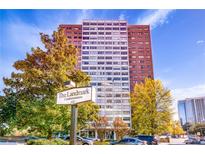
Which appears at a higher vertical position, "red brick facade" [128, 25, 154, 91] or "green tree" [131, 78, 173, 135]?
"red brick facade" [128, 25, 154, 91]

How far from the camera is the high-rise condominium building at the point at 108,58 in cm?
4638

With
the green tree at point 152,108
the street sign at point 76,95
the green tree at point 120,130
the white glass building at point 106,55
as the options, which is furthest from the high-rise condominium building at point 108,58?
the street sign at point 76,95

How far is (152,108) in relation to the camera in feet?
51.2

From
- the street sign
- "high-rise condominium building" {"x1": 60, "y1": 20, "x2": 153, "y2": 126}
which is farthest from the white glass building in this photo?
the street sign

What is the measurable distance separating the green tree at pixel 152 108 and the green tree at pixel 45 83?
6.31 metres

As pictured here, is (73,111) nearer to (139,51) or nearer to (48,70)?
(48,70)

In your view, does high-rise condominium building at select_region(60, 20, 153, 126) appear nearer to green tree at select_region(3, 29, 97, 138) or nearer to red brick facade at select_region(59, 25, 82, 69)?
red brick facade at select_region(59, 25, 82, 69)

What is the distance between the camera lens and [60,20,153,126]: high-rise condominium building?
46.4 m

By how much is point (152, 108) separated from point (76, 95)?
414 inches

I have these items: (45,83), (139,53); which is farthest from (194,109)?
(45,83)

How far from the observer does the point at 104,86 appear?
45781mm

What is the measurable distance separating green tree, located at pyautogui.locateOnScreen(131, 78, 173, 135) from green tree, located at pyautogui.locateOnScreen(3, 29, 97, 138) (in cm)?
631
